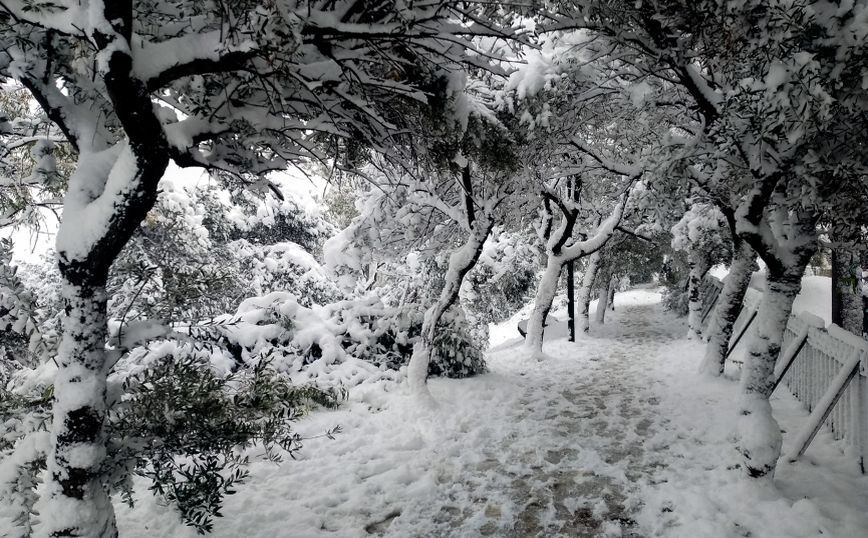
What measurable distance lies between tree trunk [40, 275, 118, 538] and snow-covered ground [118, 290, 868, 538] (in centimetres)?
120

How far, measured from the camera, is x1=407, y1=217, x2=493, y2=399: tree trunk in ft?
24.3

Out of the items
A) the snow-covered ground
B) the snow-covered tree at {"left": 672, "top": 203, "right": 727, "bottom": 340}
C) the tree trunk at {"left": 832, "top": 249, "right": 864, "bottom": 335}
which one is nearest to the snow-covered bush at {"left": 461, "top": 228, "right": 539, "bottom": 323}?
the snow-covered tree at {"left": 672, "top": 203, "right": 727, "bottom": 340}

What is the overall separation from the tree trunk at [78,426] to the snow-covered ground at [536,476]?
3.95ft

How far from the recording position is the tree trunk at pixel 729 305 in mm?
7895

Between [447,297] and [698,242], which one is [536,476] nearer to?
[447,297]

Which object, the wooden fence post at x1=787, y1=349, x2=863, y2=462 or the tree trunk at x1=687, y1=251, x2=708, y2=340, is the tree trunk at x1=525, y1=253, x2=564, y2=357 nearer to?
the tree trunk at x1=687, y1=251, x2=708, y2=340

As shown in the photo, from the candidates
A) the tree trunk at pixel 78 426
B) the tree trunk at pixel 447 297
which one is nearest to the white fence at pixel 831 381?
the tree trunk at pixel 447 297

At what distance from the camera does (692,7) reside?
327cm

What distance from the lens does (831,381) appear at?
18.4ft

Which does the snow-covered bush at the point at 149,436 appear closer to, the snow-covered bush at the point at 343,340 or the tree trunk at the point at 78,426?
the tree trunk at the point at 78,426

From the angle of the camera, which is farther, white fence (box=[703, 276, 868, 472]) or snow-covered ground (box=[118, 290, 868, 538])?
white fence (box=[703, 276, 868, 472])

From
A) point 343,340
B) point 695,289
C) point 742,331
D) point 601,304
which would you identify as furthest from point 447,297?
point 601,304

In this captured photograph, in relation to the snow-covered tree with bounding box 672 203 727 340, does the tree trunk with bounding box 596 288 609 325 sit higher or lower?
lower

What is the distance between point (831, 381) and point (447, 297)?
5207mm
